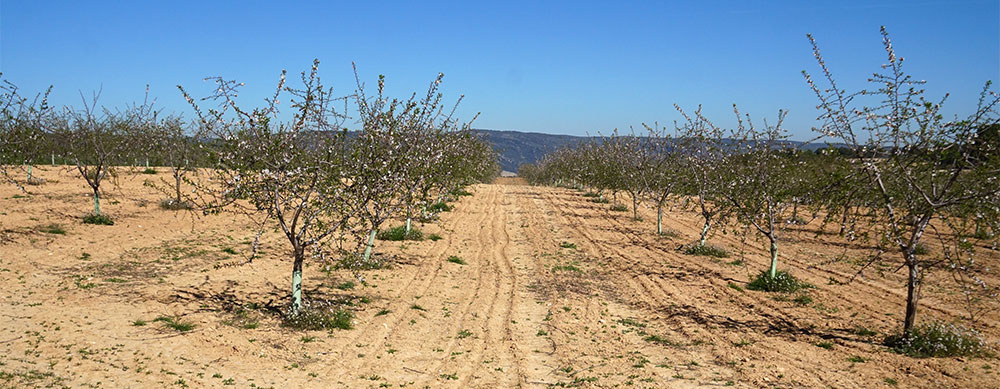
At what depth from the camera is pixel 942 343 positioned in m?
8.52

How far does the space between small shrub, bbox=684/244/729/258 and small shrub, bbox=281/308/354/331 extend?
38.1ft

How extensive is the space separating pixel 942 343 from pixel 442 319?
7.27m

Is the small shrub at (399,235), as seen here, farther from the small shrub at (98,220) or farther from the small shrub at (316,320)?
the small shrub at (316,320)

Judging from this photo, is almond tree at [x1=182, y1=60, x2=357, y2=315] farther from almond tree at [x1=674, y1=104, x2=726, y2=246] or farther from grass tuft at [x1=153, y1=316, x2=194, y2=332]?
almond tree at [x1=674, y1=104, x2=726, y2=246]

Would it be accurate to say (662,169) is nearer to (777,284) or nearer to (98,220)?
(777,284)

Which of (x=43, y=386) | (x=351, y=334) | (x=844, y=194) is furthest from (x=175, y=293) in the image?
(x=844, y=194)

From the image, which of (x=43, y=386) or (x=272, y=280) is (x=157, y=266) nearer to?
(x=272, y=280)

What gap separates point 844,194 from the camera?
27.6 ft

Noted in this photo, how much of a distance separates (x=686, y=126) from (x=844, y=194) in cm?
1203

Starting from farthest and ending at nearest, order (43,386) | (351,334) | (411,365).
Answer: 1. (351,334)
2. (411,365)
3. (43,386)

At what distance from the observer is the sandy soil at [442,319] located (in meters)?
7.62

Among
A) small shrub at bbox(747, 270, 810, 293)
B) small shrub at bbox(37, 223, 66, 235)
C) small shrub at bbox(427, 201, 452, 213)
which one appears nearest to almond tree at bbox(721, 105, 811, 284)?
small shrub at bbox(747, 270, 810, 293)

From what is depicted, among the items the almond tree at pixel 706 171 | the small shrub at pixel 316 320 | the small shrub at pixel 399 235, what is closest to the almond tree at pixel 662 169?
the almond tree at pixel 706 171

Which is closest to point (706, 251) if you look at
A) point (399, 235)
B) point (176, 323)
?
point (399, 235)
